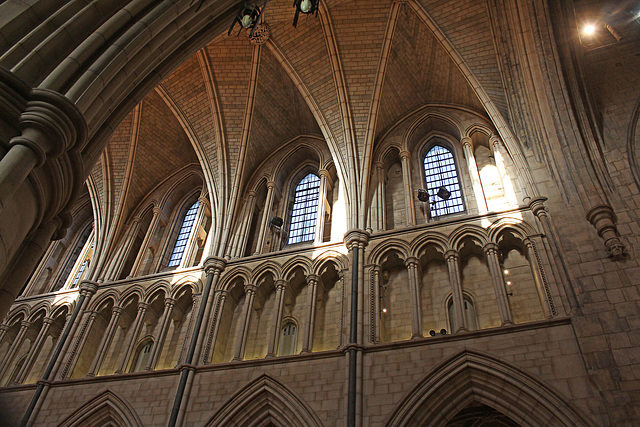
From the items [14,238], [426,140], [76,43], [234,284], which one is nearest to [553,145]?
[426,140]

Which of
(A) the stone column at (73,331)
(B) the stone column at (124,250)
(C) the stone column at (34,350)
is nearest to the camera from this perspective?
(A) the stone column at (73,331)

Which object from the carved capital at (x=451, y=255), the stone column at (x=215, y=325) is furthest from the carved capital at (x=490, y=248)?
the stone column at (x=215, y=325)

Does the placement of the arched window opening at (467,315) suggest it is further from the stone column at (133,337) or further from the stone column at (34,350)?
the stone column at (34,350)

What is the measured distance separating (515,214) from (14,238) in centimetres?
965

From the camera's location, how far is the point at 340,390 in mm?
9852

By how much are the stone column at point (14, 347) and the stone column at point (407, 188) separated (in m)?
11.0

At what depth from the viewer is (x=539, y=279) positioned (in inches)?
407

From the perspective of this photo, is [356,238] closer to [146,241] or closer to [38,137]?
[146,241]

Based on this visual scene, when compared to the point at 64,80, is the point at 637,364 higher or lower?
lower

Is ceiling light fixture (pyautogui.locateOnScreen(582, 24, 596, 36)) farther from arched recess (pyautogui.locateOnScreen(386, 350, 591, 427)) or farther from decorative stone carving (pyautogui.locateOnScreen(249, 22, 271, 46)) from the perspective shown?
arched recess (pyautogui.locateOnScreen(386, 350, 591, 427))

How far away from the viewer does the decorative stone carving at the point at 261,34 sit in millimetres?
14459

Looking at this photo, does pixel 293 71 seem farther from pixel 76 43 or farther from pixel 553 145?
pixel 76 43

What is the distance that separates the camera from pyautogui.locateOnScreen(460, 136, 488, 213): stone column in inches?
490

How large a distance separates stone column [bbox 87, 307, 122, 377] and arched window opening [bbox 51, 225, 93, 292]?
336 centimetres
